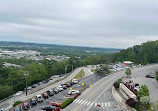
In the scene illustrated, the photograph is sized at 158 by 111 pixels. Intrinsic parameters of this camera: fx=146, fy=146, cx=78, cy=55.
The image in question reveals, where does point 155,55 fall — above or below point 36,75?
above

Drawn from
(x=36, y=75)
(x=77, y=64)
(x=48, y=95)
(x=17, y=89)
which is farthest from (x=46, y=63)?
(x=48, y=95)

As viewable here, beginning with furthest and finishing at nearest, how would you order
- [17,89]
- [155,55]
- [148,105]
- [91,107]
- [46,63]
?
1. [155,55]
2. [46,63]
3. [17,89]
4. [91,107]
5. [148,105]

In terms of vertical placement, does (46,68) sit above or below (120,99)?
below

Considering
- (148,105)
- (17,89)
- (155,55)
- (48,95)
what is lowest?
(17,89)

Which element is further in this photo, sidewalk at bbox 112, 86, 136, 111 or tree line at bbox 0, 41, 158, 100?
tree line at bbox 0, 41, 158, 100

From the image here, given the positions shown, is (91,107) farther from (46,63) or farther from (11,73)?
(46,63)

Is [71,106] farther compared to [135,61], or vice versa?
[135,61]

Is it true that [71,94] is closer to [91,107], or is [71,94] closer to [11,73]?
[91,107]

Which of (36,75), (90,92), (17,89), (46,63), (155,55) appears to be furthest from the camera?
(155,55)

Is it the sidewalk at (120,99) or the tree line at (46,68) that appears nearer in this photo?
the sidewalk at (120,99)

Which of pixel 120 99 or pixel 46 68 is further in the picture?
pixel 46 68
